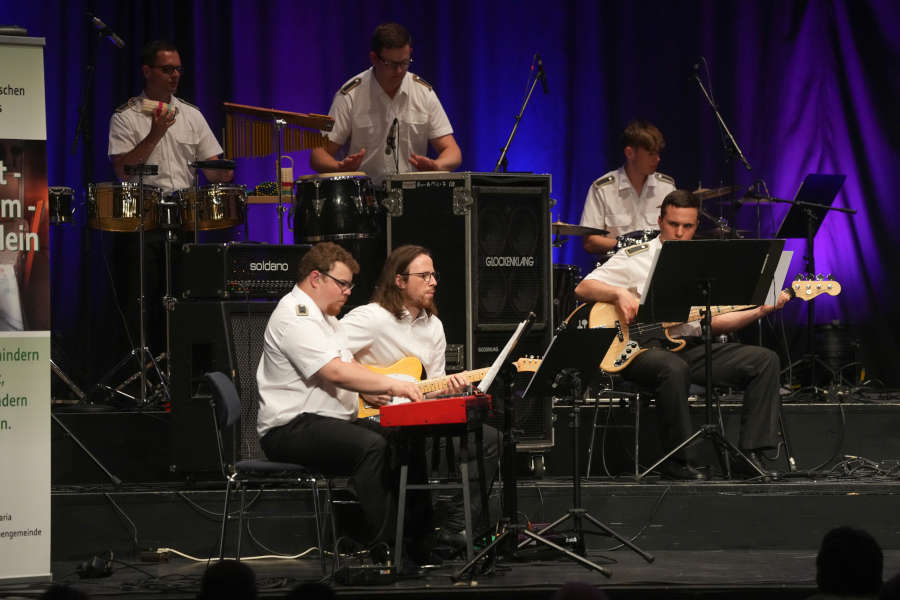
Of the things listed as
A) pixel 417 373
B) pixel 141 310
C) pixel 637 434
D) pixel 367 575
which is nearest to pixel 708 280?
pixel 637 434

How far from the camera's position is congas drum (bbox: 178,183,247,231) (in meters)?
7.66

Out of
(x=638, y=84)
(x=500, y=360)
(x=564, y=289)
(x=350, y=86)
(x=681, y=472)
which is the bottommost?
(x=681, y=472)

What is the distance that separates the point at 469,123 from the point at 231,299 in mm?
3510

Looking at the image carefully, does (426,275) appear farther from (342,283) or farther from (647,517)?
(647,517)

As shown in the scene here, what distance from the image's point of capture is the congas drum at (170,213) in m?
7.66

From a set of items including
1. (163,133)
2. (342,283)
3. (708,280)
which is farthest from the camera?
(163,133)

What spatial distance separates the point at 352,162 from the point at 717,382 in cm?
269

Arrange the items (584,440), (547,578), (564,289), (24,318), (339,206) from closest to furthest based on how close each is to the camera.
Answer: (24,318)
(547,578)
(339,206)
(584,440)
(564,289)

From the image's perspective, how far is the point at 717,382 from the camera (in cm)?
703

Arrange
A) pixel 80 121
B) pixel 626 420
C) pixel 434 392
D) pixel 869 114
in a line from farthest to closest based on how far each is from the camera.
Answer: pixel 869 114 → pixel 80 121 → pixel 626 420 → pixel 434 392

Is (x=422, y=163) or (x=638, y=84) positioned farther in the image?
(x=638, y=84)

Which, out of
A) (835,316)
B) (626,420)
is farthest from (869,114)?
(626,420)

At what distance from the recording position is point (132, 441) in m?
6.98

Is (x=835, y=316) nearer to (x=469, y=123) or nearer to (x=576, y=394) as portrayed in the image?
(x=469, y=123)
